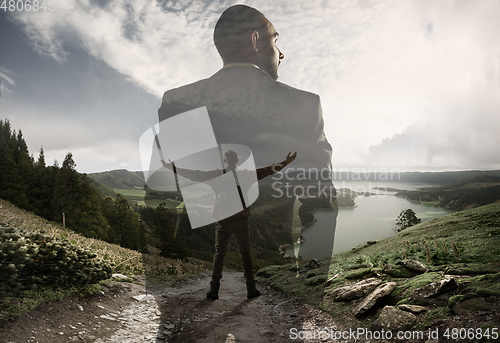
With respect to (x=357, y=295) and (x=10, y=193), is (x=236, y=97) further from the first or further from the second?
(x=10, y=193)

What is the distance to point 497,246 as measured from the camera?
434 cm

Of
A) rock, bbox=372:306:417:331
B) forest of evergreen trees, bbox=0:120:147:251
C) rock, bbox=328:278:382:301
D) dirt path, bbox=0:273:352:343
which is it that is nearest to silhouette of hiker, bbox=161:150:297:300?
dirt path, bbox=0:273:352:343

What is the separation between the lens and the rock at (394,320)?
3099 millimetres

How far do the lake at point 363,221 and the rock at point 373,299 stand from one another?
5.76 meters

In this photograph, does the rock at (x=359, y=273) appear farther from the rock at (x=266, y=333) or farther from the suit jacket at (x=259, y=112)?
the suit jacket at (x=259, y=112)

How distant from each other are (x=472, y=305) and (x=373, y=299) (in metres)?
1.29

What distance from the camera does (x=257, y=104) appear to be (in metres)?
9.33

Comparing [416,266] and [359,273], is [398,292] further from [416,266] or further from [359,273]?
[359,273]

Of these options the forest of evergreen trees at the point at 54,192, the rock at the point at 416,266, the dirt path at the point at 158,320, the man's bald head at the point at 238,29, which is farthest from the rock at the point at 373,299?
the forest of evergreen trees at the point at 54,192

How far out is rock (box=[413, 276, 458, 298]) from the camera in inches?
131

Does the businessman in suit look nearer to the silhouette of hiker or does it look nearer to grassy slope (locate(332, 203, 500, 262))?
the silhouette of hiker

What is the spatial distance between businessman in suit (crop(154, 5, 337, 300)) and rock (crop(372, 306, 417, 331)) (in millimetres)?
5751

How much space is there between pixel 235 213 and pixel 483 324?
15.0ft

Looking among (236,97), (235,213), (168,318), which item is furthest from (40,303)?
(236,97)
